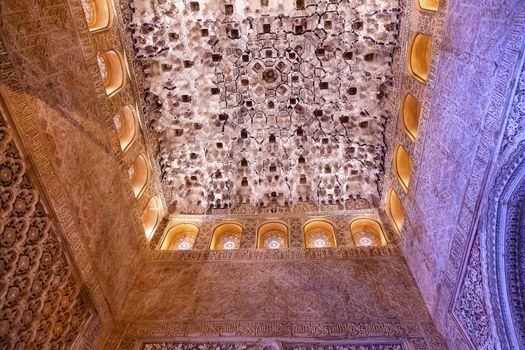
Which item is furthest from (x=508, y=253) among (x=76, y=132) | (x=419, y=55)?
(x=76, y=132)

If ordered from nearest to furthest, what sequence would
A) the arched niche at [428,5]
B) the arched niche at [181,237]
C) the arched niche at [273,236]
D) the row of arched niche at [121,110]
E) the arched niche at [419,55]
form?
the arched niche at [428,5] → the arched niche at [419,55] → the row of arched niche at [121,110] → the arched niche at [273,236] → the arched niche at [181,237]

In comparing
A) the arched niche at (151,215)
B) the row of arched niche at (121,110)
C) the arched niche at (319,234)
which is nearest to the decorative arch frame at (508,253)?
the arched niche at (319,234)

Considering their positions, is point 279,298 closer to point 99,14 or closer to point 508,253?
point 508,253

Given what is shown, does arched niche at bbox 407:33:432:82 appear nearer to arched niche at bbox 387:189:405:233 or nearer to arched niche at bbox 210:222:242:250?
arched niche at bbox 387:189:405:233

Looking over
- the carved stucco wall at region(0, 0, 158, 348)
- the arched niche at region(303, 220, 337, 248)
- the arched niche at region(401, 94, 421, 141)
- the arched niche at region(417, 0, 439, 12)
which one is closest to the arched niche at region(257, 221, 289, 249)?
the arched niche at region(303, 220, 337, 248)

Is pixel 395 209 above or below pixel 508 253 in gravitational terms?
below

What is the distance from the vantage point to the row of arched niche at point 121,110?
5.11 metres

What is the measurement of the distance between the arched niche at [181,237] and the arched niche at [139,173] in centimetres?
110

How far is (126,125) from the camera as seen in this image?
231 inches

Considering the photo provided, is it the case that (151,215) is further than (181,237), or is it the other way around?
(181,237)

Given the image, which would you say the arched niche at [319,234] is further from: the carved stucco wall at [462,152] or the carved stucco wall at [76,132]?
the carved stucco wall at [76,132]

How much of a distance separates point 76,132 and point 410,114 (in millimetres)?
4833

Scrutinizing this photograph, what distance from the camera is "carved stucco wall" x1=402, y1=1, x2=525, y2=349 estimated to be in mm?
3104

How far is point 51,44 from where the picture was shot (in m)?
3.90
